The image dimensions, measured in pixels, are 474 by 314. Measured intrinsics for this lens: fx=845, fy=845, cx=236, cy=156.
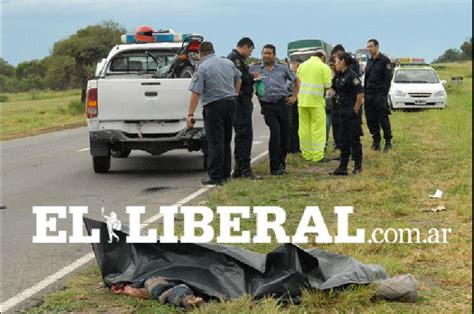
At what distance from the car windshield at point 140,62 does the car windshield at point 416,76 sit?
16.2m

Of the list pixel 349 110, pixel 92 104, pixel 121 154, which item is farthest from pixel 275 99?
pixel 121 154

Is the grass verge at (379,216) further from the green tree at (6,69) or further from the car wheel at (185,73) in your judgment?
the green tree at (6,69)

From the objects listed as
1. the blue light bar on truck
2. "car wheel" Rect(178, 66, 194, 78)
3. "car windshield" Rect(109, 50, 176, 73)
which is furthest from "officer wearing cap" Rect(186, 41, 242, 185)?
the blue light bar on truck

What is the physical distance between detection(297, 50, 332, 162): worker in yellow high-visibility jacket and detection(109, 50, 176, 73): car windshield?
2.30 m

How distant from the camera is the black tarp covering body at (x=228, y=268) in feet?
17.3

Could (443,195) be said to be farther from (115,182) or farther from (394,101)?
(394,101)

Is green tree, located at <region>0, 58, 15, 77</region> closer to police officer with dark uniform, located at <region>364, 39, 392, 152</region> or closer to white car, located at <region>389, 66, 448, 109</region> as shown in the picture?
white car, located at <region>389, 66, 448, 109</region>

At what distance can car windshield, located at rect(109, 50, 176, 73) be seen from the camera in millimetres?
14141

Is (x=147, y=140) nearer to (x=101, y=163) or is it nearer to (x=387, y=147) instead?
(x=101, y=163)

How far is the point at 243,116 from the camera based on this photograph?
11719 mm

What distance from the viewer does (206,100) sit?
36.2 ft

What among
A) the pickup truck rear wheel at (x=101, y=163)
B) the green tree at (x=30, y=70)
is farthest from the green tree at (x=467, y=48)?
the green tree at (x=30, y=70)

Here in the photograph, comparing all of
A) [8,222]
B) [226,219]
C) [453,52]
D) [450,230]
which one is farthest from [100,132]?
[453,52]

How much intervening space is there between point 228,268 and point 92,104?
7.03 meters
